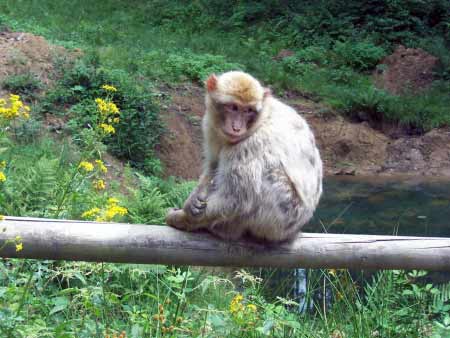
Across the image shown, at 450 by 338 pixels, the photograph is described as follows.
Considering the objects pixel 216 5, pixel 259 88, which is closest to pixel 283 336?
pixel 259 88

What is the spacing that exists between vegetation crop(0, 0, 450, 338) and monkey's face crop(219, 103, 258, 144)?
0.68 meters

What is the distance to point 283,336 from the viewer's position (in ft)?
15.3

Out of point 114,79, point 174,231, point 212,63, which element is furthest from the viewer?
point 212,63

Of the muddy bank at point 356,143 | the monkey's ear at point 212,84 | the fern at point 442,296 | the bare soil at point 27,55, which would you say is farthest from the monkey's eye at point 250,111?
the muddy bank at point 356,143

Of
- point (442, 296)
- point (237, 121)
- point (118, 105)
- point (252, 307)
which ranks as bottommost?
point (118, 105)

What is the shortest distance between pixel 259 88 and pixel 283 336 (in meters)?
1.58

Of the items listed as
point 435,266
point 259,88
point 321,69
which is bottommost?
point 321,69

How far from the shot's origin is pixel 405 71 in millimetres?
18031

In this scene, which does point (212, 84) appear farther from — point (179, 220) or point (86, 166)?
point (86, 166)

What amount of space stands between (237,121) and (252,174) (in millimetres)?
348

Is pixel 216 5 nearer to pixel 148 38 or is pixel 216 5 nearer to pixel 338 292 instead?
pixel 148 38

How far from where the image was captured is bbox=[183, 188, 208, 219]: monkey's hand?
435 cm

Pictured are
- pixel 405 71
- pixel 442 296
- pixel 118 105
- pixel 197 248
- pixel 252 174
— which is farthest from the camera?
pixel 405 71

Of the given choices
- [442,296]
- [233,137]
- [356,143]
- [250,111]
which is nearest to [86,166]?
[233,137]
